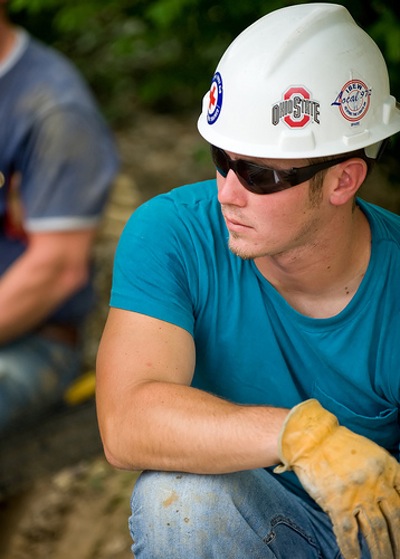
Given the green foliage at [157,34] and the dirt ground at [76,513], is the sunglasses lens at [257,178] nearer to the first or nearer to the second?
the green foliage at [157,34]

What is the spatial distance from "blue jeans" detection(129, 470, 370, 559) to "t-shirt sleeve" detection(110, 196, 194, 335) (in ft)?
1.39

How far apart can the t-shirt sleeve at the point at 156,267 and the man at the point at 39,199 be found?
1135 mm

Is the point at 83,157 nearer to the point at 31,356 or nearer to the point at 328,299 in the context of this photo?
the point at 31,356

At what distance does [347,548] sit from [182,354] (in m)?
0.65

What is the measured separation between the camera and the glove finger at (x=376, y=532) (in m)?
2.33

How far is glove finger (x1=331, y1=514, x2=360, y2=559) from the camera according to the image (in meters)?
2.32

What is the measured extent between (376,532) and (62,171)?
204 centimetres

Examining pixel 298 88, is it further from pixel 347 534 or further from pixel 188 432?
pixel 347 534

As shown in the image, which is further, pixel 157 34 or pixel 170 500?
pixel 157 34

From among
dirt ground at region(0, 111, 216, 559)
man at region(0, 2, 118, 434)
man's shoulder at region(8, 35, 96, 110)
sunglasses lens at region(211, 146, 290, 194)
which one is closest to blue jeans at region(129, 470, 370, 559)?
sunglasses lens at region(211, 146, 290, 194)

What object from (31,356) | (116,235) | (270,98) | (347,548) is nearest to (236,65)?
(270,98)

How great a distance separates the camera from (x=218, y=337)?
273cm

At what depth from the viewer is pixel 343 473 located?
2277mm

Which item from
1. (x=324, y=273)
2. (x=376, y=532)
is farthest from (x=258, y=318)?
(x=376, y=532)
